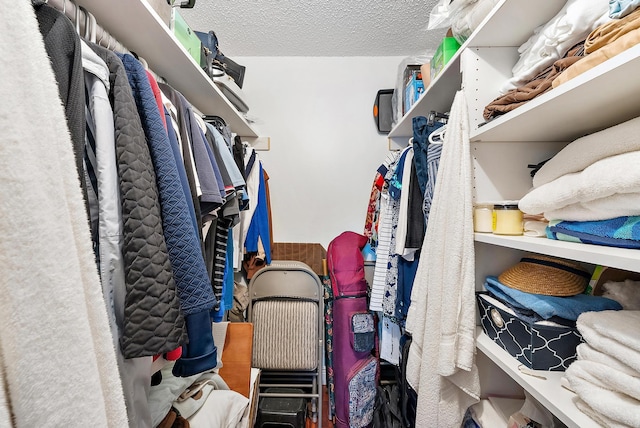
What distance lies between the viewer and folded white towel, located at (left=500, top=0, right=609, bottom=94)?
57 cm

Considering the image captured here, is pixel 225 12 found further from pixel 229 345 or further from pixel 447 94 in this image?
pixel 229 345

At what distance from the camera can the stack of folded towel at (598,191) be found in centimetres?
48

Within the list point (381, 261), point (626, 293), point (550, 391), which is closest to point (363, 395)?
point (381, 261)

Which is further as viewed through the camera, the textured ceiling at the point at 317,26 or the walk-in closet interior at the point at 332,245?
the textured ceiling at the point at 317,26

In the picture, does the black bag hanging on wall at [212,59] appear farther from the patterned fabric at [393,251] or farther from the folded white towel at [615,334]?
the folded white towel at [615,334]

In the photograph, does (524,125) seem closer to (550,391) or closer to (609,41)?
(609,41)

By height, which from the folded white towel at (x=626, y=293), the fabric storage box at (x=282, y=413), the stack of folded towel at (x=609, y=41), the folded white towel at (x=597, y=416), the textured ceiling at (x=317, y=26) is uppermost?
the textured ceiling at (x=317, y=26)

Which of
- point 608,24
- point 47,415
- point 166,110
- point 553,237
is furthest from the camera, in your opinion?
point 166,110

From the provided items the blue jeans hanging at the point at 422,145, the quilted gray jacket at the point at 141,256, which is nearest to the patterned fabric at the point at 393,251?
the blue jeans hanging at the point at 422,145

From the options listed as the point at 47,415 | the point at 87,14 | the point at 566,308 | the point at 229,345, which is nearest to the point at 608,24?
the point at 566,308

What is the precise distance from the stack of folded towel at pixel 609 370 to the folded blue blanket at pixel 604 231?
0.45ft

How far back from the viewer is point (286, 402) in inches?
63.4

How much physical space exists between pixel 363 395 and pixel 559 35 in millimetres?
1728

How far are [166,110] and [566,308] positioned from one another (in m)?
1.13
